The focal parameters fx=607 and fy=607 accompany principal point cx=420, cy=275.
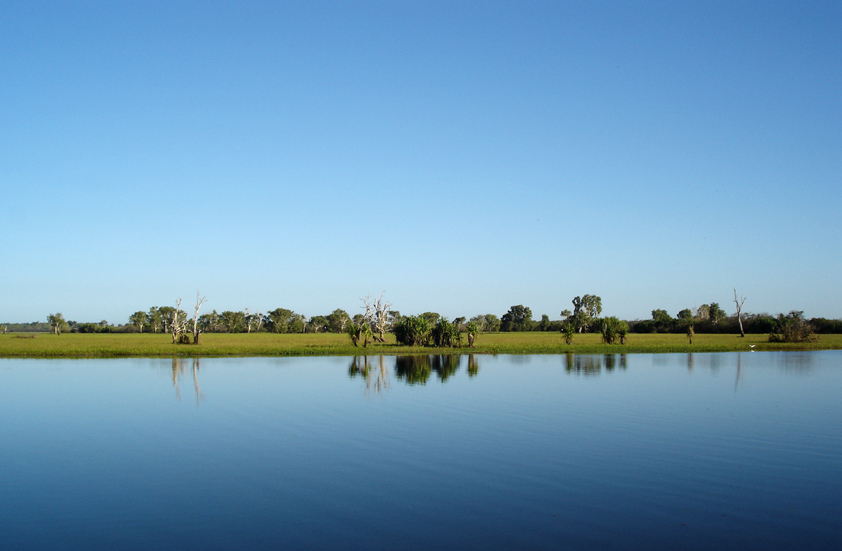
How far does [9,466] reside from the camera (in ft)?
42.2

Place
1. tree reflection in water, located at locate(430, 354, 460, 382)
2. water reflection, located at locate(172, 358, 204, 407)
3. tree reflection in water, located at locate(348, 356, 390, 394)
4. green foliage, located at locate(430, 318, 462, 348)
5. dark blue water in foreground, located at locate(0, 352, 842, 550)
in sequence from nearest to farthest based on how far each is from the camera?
dark blue water in foreground, located at locate(0, 352, 842, 550), water reflection, located at locate(172, 358, 204, 407), tree reflection in water, located at locate(348, 356, 390, 394), tree reflection in water, located at locate(430, 354, 460, 382), green foliage, located at locate(430, 318, 462, 348)

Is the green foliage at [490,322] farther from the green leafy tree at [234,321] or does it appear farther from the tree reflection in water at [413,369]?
the tree reflection in water at [413,369]

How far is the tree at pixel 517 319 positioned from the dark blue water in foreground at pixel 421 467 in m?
136

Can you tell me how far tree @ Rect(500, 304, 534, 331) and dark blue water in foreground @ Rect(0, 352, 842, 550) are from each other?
447ft

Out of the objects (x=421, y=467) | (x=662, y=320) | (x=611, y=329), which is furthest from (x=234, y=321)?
(x=421, y=467)

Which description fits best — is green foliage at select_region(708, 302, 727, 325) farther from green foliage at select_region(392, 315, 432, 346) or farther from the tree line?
green foliage at select_region(392, 315, 432, 346)

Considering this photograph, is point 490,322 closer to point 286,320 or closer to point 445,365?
point 286,320

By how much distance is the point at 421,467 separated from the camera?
12.7 m

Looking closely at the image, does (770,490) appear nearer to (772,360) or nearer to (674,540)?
(674,540)

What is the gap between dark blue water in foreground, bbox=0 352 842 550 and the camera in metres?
8.90

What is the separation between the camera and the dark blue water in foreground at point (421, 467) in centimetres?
890

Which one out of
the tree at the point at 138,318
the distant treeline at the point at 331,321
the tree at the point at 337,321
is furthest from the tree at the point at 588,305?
the tree at the point at 138,318

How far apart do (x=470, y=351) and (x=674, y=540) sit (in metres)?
44.7

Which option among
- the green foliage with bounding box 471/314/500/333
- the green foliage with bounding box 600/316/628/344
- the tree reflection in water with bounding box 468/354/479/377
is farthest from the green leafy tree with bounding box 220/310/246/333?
the tree reflection in water with bounding box 468/354/479/377
